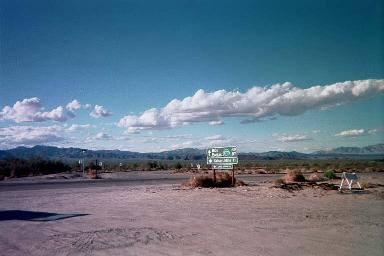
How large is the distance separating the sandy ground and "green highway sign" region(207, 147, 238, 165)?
9.64 meters

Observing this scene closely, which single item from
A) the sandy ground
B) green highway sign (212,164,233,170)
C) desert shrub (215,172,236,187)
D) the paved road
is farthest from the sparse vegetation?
the sandy ground

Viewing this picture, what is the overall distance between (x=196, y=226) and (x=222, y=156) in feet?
63.3

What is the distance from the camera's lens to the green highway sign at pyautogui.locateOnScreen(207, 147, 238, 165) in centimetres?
3294

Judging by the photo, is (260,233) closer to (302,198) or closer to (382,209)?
(382,209)

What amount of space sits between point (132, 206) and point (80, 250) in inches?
375

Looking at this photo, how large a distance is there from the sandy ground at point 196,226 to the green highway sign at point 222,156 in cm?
964

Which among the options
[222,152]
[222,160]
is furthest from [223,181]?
[222,152]

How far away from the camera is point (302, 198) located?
23406 mm

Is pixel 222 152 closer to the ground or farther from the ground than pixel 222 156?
farther from the ground

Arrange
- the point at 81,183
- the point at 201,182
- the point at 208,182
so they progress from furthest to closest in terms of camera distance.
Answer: the point at 81,183, the point at 208,182, the point at 201,182

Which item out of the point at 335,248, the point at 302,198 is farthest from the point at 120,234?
the point at 302,198

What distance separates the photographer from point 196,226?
14094 mm

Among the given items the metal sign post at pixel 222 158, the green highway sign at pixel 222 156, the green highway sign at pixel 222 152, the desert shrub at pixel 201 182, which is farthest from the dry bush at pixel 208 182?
the green highway sign at pixel 222 152

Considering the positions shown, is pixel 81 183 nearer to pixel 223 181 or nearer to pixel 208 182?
pixel 208 182
